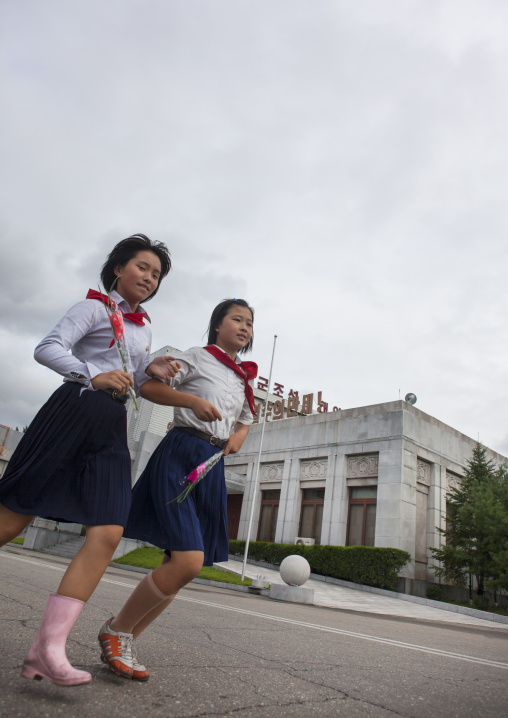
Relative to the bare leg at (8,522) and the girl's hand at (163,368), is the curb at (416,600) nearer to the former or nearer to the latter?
the girl's hand at (163,368)

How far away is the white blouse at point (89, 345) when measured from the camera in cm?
239

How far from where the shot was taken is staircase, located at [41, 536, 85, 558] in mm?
20722

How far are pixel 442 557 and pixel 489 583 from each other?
87.8 inches

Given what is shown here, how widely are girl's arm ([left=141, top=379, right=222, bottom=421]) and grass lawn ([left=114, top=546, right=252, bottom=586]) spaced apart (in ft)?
46.6

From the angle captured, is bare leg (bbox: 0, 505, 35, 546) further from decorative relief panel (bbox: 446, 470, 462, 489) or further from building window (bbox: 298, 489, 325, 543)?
decorative relief panel (bbox: 446, 470, 462, 489)

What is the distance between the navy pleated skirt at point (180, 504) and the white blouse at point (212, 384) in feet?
0.55

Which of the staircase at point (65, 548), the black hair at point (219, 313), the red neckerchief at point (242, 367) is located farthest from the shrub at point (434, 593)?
the black hair at point (219, 313)

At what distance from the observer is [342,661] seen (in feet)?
12.7

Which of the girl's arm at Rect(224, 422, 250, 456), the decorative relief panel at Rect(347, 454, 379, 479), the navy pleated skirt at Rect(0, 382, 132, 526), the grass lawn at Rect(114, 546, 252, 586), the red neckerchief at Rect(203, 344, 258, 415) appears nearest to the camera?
the navy pleated skirt at Rect(0, 382, 132, 526)

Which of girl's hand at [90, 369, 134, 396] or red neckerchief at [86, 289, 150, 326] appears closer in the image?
girl's hand at [90, 369, 134, 396]

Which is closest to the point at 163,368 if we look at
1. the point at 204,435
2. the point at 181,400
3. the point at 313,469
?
the point at 181,400

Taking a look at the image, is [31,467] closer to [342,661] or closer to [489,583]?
[342,661]

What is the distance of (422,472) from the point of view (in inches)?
874

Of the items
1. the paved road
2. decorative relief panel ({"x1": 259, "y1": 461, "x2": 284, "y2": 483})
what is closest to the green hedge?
decorative relief panel ({"x1": 259, "y1": 461, "x2": 284, "y2": 483})
